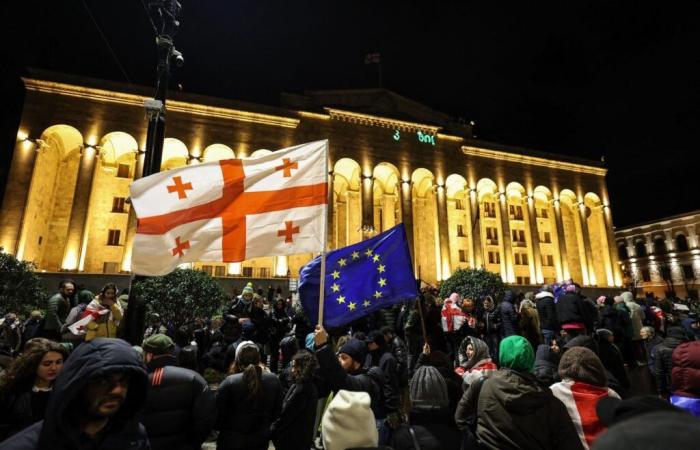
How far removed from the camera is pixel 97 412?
1.82 meters

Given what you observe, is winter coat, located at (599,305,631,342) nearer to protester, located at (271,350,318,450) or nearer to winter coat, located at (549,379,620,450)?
winter coat, located at (549,379,620,450)

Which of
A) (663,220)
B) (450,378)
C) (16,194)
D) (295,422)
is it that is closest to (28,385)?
(295,422)

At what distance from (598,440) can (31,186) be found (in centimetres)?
3091

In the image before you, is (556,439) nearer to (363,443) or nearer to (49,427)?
(363,443)

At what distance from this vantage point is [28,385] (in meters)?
3.25

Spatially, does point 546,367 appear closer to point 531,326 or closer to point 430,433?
point 531,326

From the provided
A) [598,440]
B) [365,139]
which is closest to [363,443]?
[598,440]

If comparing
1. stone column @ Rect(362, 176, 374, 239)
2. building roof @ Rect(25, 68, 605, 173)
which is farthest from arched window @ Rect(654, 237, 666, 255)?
stone column @ Rect(362, 176, 374, 239)

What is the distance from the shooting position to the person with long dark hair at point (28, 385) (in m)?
3.04

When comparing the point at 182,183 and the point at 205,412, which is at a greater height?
the point at 182,183

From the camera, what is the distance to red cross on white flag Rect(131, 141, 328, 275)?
458 cm

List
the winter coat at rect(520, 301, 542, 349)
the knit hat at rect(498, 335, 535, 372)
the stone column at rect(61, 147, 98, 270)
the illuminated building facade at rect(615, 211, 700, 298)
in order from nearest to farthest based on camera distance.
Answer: the knit hat at rect(498, 335, 535, 372), the winter coat at rect(520, 301, 542, 349), the stone column at rect(61, 147, 98, 270), the illuminated building facade at rect(615, 211, 700, 298)

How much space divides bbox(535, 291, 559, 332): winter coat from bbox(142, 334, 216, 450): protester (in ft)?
24.0

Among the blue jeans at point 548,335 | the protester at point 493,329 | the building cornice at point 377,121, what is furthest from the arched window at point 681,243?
the blue jeans at point 548,335
